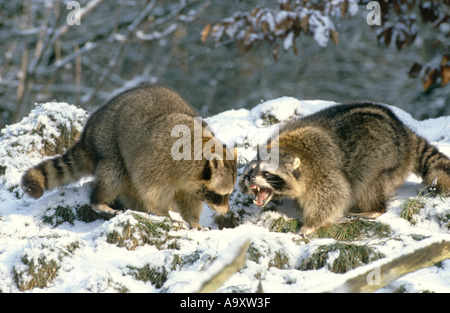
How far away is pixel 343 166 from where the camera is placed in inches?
218

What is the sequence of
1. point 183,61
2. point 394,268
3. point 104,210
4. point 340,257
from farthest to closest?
1. point 183,61
2. point 104,210
3. point 340,257
4. point 394,268

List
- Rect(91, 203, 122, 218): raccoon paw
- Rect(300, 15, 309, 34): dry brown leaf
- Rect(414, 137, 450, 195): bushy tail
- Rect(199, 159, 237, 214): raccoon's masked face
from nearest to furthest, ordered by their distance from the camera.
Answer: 1. Rect(199, 159, 237, 214): raccoon's masked face
2. Rect(414, 137, 450, 195): bushy tail
3. Rect(91, 203, 122, 218): raccoon paw
4. Rect(300, 15, 309, 34): dry brown leaf

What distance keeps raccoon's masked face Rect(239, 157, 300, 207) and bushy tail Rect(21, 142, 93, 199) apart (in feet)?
5.38

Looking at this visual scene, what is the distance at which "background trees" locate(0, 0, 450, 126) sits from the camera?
13102 mm

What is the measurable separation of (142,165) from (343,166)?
1832 millimetres

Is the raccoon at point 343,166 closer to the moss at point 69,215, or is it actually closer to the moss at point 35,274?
the moss at point 69,215

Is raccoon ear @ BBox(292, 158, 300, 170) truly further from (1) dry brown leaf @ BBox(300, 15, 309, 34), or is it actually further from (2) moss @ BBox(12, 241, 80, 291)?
(1) dry brown leaf @ BBox(300, 15, 309, 34)

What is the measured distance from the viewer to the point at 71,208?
18.7 ft

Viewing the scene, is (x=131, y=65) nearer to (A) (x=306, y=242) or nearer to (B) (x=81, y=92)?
(B) (x=81, y=92)

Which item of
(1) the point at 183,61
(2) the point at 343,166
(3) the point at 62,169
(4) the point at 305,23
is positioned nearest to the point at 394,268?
(2) the point at 343,166

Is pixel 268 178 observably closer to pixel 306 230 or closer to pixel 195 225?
pixel 306 230

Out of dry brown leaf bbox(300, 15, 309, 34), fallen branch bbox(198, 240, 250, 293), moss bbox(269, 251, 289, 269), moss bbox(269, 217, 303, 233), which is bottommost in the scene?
moss bbox(269, 217, 303, 233)

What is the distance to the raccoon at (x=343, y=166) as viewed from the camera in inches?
210

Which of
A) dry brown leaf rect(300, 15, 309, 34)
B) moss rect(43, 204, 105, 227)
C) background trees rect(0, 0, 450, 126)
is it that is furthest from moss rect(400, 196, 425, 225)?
background trees rect(0, 0, 450, 126)
